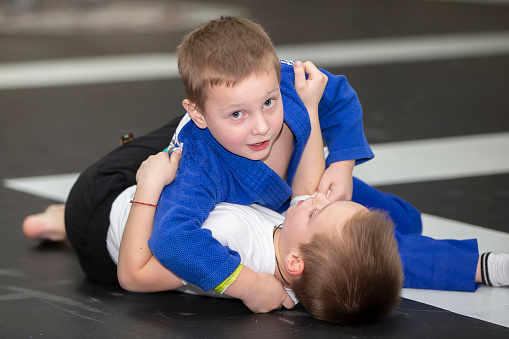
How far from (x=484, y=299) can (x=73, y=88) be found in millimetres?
2937

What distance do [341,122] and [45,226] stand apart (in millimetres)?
858

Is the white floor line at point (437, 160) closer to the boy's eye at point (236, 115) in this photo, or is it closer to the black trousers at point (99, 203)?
the black trousers at point (99, 203)

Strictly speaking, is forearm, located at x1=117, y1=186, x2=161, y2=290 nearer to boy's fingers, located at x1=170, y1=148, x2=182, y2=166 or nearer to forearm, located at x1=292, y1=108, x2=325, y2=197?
boy's fingers, located at x1=170, y1=148, x2=182, y2=166

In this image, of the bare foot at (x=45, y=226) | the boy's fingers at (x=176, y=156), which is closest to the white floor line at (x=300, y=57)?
the bare foot at (x=45, y=226)

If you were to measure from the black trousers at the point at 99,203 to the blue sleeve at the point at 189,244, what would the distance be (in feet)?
1.09

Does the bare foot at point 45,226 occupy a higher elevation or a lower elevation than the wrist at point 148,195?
lower

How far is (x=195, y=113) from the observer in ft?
5.10

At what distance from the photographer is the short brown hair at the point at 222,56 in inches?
57.3

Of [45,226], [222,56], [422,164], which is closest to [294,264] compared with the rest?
[222,56]

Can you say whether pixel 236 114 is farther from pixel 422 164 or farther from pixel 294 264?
pixel 422 164

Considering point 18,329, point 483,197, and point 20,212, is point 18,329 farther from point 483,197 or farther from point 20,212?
point 483,197

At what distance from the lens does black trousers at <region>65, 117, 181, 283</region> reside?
1812 mm

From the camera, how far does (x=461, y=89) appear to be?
3.84 metres

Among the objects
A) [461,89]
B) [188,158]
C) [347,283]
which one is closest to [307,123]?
[188,158]
